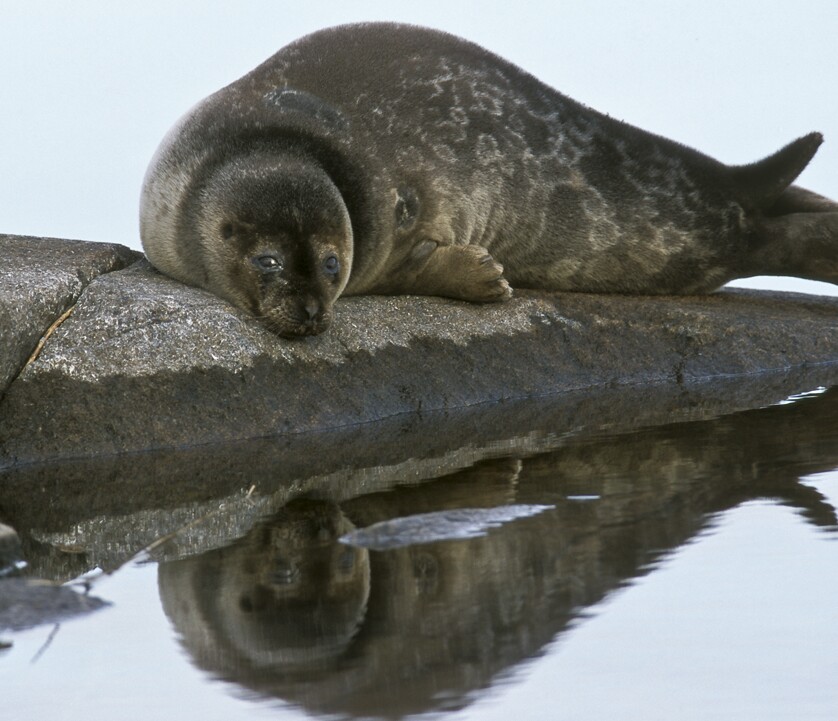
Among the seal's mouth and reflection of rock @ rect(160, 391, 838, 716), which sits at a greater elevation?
the seal's mouth

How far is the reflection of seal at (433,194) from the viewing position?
19.9 ft

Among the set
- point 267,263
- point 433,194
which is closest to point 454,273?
point 433,194

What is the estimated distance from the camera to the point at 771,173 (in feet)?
25.4

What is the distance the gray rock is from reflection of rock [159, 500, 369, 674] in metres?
2.21

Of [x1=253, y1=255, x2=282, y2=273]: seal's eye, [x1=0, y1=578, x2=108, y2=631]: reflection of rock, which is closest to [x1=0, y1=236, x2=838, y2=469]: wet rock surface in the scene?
[x1=253, y1=255, x2=282, y2=273]: seal's eye

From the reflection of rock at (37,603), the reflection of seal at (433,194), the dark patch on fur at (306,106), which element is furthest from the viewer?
the dark patch on fur at (306,106)

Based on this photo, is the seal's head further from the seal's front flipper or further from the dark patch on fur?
the seal's front flipper

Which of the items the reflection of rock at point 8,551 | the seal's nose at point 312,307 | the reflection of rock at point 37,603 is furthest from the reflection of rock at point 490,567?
the seal's nose at point 312,307

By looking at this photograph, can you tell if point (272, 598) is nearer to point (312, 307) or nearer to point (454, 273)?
point (312, 307)

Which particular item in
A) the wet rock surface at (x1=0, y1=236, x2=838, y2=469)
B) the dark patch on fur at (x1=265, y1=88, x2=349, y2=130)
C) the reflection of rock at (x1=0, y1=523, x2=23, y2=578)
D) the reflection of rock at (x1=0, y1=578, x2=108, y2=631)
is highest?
the dark patch on fur at (x1=265, y1=88, x2=349, y2=130)

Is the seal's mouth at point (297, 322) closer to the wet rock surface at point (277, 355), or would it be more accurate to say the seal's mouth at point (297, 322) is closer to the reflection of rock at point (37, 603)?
the wet rock surface at point (277, 355)

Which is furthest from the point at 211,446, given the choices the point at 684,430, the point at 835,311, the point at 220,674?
the point at 835,311

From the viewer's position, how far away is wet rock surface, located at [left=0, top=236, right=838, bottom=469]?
5707mm

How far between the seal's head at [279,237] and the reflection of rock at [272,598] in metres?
2.13
